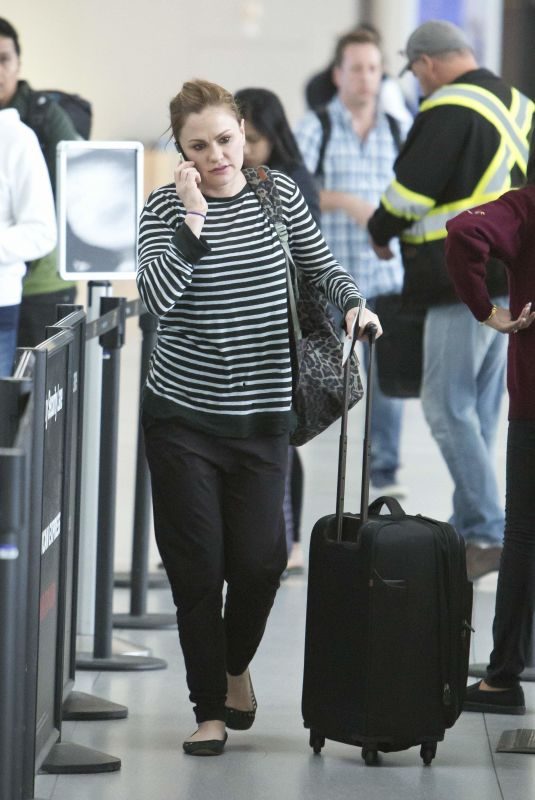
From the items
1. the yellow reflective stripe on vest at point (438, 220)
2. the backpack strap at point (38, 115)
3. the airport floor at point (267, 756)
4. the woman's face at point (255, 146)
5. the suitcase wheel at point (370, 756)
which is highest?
the backpack strap at point (38, 115)

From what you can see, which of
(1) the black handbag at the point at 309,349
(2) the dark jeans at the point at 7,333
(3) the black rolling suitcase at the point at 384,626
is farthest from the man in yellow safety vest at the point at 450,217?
(3) the black rolling suitcase at the point at 384,626

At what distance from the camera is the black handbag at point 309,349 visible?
11.5 feet

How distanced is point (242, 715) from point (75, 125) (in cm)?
274

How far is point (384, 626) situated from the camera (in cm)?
332

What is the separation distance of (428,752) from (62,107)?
9.96ft

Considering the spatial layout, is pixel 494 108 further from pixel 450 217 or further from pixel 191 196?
pixel 191 196

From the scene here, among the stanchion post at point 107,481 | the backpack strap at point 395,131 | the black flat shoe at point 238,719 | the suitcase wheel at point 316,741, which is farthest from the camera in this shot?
the backpack strap at point 395,131

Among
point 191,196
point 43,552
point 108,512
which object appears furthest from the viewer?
point 108,512

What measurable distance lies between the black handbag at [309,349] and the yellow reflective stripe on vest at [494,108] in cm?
181

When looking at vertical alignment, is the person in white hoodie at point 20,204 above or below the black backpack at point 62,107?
below

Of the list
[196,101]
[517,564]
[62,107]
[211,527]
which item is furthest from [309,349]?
[62,107]

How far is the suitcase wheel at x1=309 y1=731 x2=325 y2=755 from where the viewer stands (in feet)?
11.5

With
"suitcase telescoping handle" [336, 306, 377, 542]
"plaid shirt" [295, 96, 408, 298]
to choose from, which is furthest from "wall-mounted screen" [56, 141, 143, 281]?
"plaid shirt" [295, 96, 408, 298]

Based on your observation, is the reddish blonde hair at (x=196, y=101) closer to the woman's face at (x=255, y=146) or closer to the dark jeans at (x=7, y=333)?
the woman's face at (x=255, y=146)
